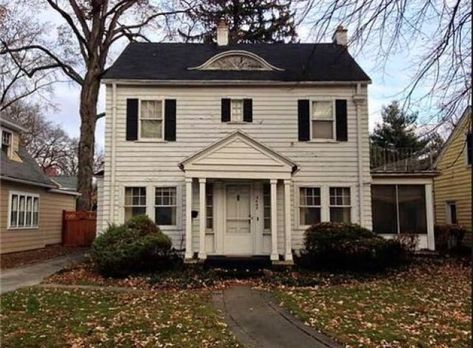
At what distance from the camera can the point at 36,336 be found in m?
6.85

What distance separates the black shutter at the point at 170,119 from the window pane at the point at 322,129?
14.8 ft

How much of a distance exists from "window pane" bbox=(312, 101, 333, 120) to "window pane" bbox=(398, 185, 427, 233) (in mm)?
3835

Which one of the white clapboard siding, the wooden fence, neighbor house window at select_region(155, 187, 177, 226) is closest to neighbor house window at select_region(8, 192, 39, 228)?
the wooden fence

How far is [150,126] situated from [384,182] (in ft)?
27.1

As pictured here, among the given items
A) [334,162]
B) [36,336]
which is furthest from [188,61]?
[36,336]

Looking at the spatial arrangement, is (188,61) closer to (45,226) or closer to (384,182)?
(384,182)

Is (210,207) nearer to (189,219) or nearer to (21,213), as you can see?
(189,219)

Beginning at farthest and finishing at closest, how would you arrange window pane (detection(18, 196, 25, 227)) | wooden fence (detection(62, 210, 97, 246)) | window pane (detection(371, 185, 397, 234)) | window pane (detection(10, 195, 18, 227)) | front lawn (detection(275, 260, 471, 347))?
wooden fence (detection(62, 210, 97, 246)) → window pane (detection(18, 196, 25, 227)) → window pane (detection(10, 195, 18, 227)) → window pane (detection(371, 185, 397, 234)) → front lawn (detection(275, 260, 471, 347))

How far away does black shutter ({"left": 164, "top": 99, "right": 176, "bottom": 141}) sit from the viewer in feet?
51.2

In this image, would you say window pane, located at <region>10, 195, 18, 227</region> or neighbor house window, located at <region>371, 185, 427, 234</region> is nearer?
neighbor house window, located at <region>371, 185, 427, 234</region>

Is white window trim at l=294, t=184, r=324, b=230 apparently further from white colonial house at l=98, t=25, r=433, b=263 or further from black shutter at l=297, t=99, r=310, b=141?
black shutter at l=297, t=99, r=310, b=141

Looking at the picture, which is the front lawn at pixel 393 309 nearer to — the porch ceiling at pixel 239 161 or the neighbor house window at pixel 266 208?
the neighbor house window at pixel 266 208

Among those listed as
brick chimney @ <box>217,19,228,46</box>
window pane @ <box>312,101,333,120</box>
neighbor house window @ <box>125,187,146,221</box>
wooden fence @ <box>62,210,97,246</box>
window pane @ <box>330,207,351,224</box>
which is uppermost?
brick chimney @ <box>217,19,228,46</box>

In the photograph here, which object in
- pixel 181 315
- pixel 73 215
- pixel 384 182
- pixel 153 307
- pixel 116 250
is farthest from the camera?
pixel 73 215
